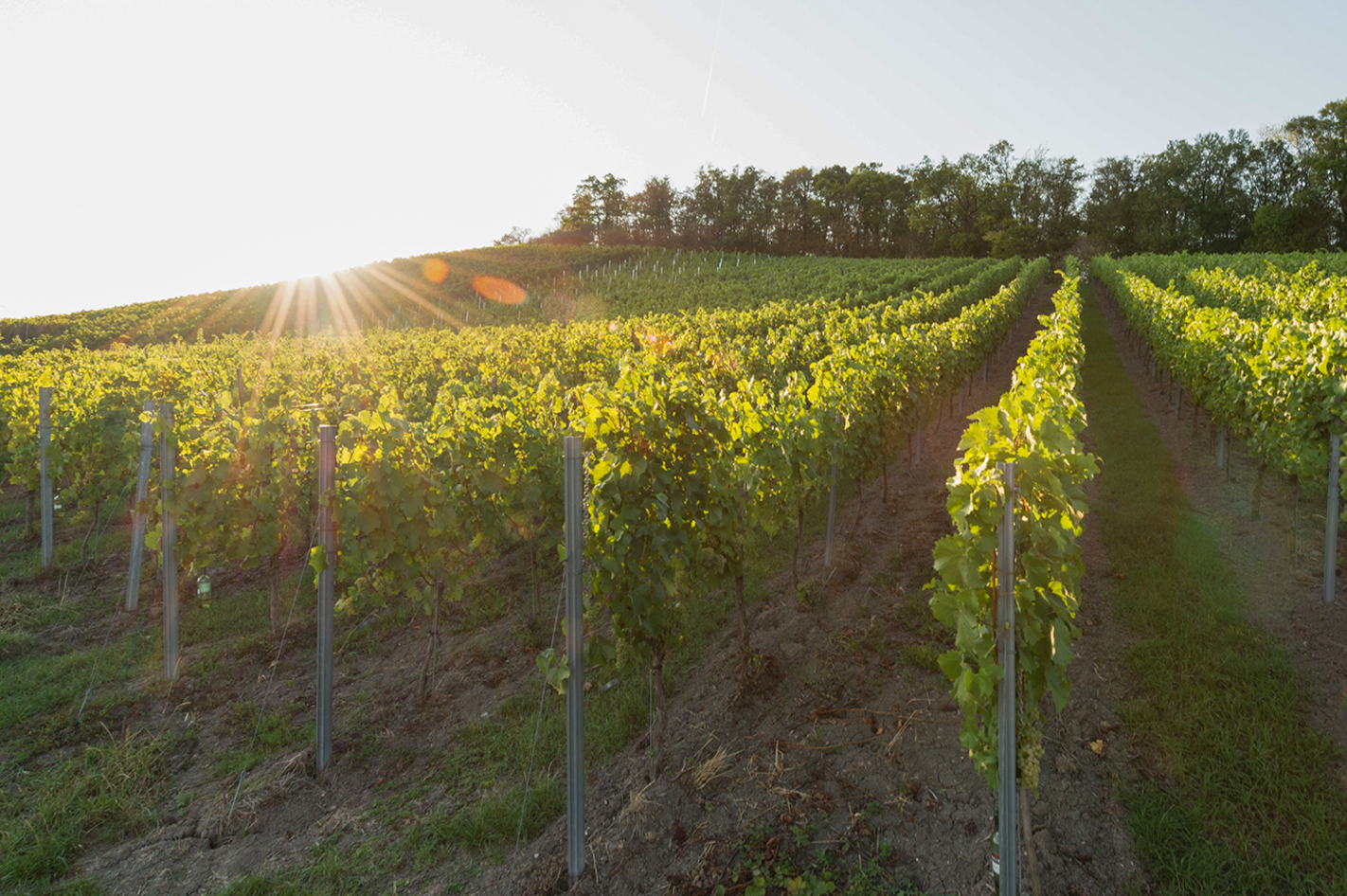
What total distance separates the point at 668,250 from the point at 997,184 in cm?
3979

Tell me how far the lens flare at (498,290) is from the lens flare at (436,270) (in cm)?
316

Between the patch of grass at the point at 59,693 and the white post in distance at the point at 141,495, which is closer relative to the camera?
the patch of grass at the point at 59,693

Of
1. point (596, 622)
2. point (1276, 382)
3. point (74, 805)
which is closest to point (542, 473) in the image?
point (596, 622)

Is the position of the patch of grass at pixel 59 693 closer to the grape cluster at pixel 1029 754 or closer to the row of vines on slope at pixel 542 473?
the row of vines on slope at pixel 542 473

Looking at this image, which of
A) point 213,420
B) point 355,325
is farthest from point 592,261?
point 213,420

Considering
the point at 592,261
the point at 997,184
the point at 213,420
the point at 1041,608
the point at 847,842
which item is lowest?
the point at 847,842

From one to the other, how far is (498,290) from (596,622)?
47072 millimetres

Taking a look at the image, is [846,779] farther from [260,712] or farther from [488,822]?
[260,712]

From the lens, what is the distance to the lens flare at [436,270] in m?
52.5

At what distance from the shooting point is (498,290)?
49.7 meters

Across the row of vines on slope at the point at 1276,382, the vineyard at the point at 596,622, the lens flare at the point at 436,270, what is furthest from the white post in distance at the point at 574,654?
the lens flare at the point at 436,270

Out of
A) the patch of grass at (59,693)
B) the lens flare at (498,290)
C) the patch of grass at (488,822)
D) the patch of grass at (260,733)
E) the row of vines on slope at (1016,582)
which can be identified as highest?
the lens flare at (498,290)

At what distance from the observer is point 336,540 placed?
4.98 meters

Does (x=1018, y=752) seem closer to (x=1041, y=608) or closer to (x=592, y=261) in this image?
(x=1041, y=608)
